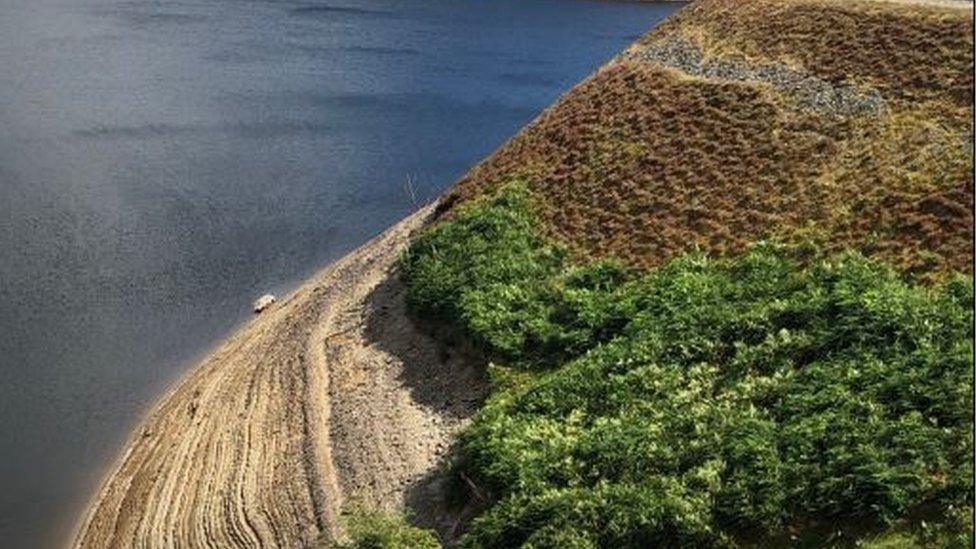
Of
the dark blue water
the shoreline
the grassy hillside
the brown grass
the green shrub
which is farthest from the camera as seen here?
the dark blue water

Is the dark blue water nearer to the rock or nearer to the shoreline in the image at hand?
the rock

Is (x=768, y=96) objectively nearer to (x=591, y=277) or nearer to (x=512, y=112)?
(x=591, y=277)

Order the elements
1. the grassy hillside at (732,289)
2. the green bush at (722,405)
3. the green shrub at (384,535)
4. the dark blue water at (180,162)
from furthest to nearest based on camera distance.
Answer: the dark blue water at (180,162) → the green shrub at (384,535) → the grassy hillside at (732,289) → the green bush at (722,405)

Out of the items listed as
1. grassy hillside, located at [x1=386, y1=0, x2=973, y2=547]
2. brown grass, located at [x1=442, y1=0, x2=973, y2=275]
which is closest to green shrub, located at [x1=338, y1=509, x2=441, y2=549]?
grassy hillside, located at [x1=386, y1=0, x2=973, y2=547]

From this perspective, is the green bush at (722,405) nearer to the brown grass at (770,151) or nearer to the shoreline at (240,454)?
the brown grass at (770,151)

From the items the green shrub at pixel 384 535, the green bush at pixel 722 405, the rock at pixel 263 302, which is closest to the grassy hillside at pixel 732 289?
the green bush at pixel 722 405

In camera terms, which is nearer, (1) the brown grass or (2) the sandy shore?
(2) the sandy shore
